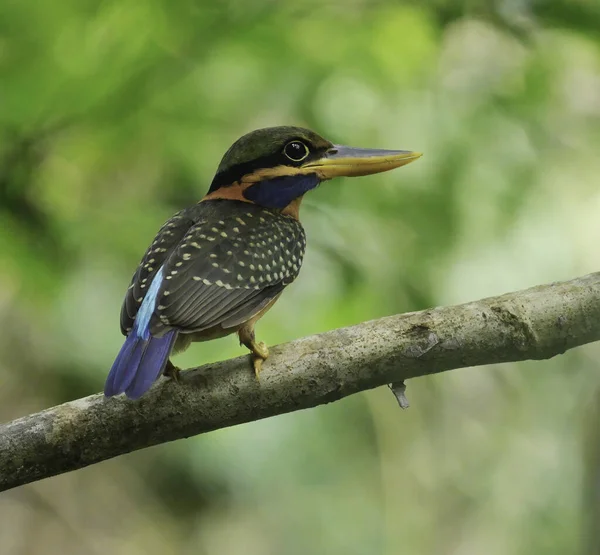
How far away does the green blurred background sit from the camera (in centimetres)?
271

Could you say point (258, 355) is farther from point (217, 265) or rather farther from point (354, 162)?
point (354, 162)

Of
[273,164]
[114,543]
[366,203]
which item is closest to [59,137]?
[273,164]

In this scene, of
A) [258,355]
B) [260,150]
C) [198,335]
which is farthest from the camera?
[260,150]

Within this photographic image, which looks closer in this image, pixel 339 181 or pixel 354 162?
pixel 354 162

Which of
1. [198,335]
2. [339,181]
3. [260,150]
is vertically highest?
[260,150]

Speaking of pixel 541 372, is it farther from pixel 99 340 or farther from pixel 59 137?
pixel 59 137

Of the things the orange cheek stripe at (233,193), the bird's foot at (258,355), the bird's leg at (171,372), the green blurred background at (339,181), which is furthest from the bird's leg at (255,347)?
the orange cheek stripe at (233,193)

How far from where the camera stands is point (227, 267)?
2402mm

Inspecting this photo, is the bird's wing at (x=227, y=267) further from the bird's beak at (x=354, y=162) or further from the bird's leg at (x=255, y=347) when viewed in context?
the bird's beak at (x=354, y=162)

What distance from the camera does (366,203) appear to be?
298 centimetres

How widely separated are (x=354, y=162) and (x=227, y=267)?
24.9 inches

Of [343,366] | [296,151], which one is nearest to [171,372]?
[343,366]

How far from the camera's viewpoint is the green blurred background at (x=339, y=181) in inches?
106

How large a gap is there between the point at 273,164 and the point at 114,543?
9.97 ft
